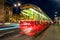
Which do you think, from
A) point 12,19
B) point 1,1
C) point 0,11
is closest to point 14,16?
point 12,19

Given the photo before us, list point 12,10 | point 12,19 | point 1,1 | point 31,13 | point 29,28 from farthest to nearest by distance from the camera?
point 12,10 < point 12,19 < point 1,1 < point 31,13 < point 29,28

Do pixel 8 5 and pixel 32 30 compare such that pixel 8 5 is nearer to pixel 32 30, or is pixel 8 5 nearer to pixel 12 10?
pixel 12 10

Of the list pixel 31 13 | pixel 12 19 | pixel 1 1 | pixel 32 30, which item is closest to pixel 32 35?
pixel 32 30

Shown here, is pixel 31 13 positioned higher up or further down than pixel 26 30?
higher up

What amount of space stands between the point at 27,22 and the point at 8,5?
6457cm

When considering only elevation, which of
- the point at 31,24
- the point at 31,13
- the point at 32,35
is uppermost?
the point at 31,13

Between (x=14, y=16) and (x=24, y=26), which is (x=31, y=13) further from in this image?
(x=14, y=16)

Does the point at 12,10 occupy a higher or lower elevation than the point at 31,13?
higher

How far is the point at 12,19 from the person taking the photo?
77.9 meters

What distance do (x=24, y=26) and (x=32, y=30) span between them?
974 mm

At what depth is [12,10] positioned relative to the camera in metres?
84.4

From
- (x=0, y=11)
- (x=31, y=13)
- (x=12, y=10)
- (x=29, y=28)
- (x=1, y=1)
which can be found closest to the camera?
(x=29, y=28)

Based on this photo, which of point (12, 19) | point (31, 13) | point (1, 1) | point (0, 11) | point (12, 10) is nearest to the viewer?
point (31, 13)

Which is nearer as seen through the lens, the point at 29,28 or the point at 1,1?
the point at 29,28
